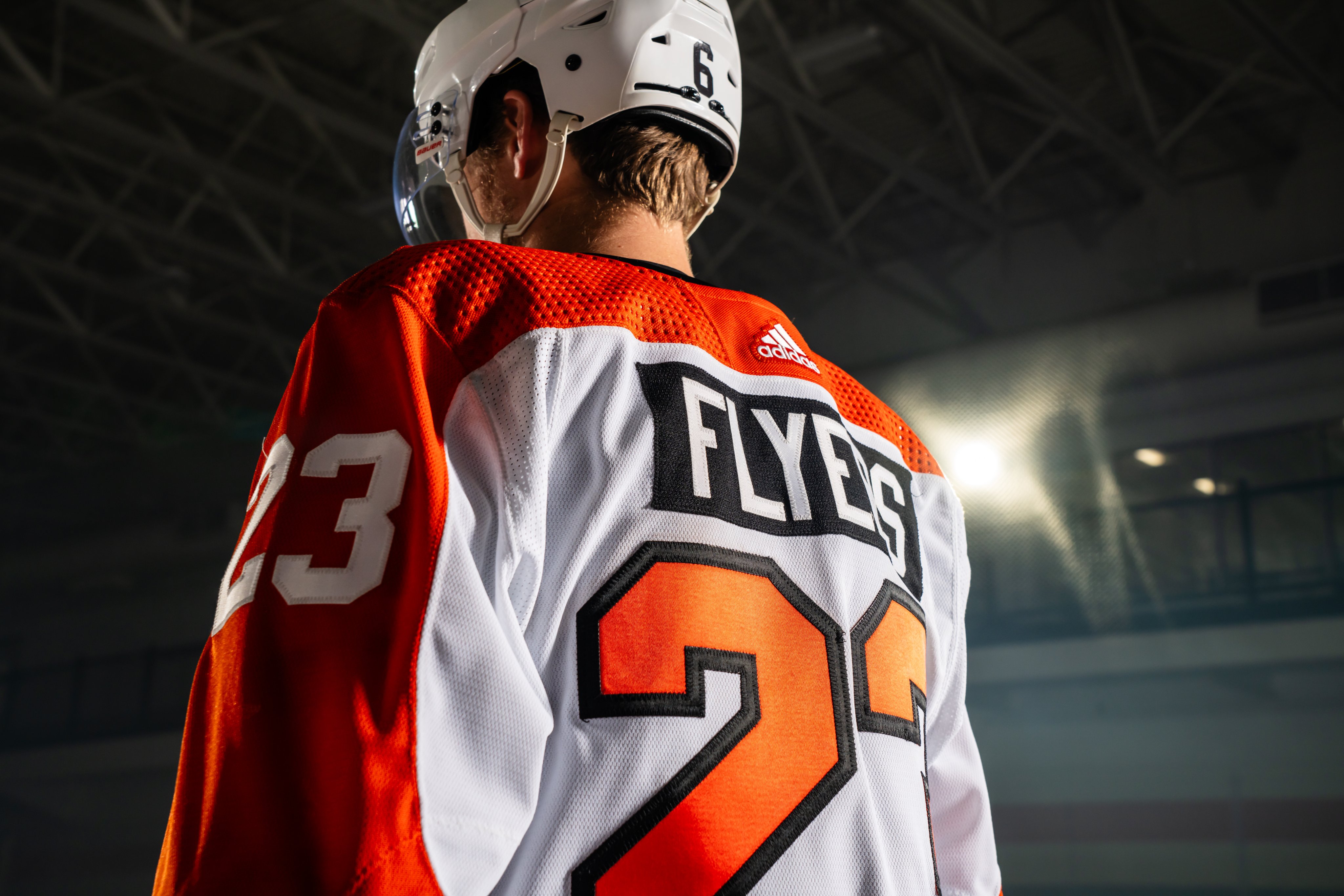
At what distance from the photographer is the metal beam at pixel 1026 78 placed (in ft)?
17.5

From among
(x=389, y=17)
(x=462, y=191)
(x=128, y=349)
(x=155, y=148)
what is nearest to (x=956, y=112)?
(x=389, y=17)

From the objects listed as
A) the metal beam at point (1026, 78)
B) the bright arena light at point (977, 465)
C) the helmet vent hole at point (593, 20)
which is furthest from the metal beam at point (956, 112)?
the helmet vent hole at point (593, 20)

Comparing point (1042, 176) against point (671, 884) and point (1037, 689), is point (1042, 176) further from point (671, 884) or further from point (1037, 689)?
point (671, 884)

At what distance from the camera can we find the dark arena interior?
5.89m

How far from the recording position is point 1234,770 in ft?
20.9

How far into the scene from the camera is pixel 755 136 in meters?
6.77

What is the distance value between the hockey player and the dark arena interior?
16.1ft

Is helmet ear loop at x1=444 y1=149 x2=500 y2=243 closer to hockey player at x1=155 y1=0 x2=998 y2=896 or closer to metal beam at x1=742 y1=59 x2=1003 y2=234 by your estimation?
hockey player at x1=155 y1=0 x2=998 y2=896

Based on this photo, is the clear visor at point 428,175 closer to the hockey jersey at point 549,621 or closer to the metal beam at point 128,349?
the hockey jersey at point 549,621

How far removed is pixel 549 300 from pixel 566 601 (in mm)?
188

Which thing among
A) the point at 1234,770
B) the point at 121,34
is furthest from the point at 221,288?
the point at 1234,770

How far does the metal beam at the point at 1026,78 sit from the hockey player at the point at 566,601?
4.89 m

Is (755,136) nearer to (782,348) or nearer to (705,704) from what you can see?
(782,348)

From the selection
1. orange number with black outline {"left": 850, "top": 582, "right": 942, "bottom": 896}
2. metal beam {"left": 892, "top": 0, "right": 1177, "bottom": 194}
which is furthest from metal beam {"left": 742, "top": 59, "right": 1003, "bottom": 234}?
orange number with black outline {"left": 850, "top": 582, "right": 942, "bottom": 896}
